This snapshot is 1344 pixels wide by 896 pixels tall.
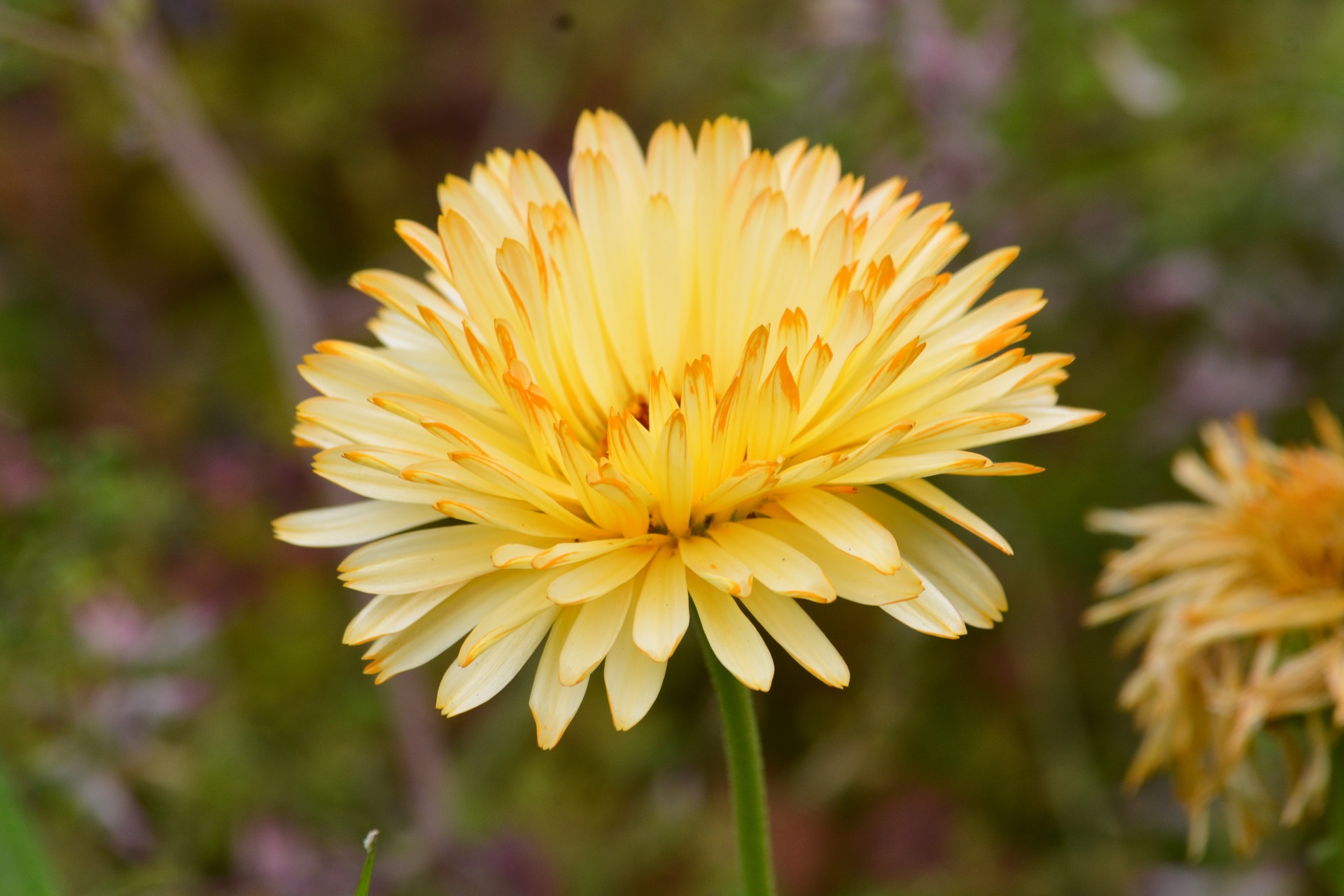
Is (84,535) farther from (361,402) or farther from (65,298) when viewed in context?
(65,298)

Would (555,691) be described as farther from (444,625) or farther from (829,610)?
(829,610)

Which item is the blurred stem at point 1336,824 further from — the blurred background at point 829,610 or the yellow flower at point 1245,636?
the blurred background at point 829,610

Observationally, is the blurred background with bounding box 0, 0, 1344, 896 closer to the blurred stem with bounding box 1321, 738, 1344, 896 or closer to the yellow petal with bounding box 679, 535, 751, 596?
the blurred stem with bounding box 1321, 738, 1344, 896

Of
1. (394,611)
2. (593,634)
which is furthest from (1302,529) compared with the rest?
(394,611)

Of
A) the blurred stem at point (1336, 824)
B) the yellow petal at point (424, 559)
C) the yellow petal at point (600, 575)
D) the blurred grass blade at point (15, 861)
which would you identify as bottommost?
the blurred stem at point (1336, 824)

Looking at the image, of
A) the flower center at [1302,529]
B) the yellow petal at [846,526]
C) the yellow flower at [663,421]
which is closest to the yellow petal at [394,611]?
the yellow flower at [663,421]

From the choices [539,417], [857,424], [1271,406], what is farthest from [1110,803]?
[539,417]
